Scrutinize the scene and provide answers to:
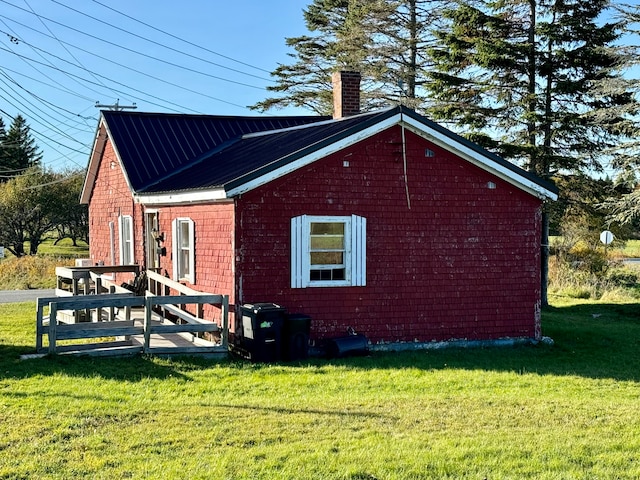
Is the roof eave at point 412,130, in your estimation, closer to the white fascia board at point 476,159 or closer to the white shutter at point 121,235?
the white fascia board at point 476,159

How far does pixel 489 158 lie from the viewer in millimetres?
14711

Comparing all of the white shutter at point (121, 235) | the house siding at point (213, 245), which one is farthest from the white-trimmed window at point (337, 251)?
the white shutter at point (121, 235)

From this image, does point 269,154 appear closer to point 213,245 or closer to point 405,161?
point 213,245

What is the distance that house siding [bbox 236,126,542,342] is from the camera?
44.5ft

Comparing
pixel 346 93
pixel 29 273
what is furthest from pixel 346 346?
pixel 29 273

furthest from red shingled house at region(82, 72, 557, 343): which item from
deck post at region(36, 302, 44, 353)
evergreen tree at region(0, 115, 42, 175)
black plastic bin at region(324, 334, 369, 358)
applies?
evergreen tree at region(0, 115, 42, 175)

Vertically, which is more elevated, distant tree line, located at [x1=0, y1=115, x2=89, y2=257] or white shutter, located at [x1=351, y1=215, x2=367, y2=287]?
distant tree line, located at [x1=0, y1=115, x2=89, y2=257]

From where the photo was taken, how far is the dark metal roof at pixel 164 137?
19.1 meters

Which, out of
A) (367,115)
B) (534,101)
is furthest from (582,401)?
(534,101)

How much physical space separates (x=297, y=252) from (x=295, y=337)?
1.67m

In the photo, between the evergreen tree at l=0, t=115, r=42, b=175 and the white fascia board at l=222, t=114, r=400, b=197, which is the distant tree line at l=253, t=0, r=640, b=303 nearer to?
the white fascia board at l=222, t=114, r=400, b=197

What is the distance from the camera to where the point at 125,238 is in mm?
20656

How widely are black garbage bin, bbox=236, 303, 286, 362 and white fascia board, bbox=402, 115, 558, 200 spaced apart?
4553mm

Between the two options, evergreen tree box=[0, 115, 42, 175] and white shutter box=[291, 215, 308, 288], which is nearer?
white shutter box=[291, 215, 308, 288]
